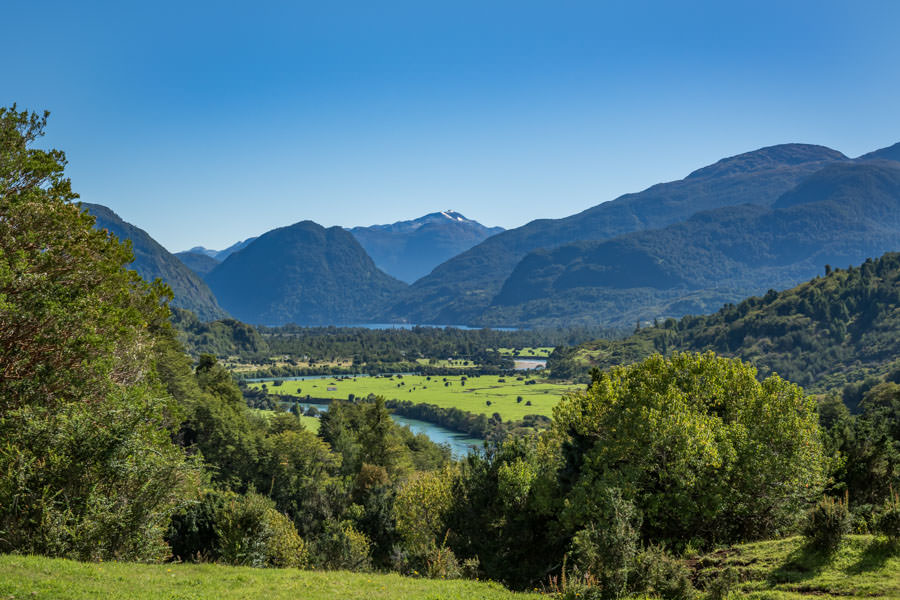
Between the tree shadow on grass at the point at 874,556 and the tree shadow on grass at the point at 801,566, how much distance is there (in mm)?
724

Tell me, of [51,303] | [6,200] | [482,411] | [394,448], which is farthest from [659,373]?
[482,411]

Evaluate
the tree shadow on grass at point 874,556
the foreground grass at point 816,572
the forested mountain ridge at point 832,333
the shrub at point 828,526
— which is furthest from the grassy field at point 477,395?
the tree shadow on grass at point 874,556

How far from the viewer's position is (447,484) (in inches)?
1571

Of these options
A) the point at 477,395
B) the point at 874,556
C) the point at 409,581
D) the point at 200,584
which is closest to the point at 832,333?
the point at 477,395

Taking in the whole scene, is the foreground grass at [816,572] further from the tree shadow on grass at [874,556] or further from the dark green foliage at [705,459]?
the dark green foliage at [705,459]

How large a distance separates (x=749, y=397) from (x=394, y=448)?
136ft

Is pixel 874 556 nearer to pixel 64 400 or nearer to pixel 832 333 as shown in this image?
pixel 64 400

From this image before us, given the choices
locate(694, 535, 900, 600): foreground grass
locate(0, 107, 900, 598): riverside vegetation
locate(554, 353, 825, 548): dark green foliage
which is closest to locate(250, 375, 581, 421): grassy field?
locate(0, 107, 900, 598): riverside vegetation

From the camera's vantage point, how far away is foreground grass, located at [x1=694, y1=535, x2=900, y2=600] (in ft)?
49.2

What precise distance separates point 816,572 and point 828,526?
1.36 meters

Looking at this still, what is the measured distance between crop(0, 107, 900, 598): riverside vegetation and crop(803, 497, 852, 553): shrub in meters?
0.15

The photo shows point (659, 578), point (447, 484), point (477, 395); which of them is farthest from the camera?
point (477, 395)

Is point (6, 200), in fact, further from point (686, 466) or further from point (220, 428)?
point (220, 428)

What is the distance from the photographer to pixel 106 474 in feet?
64.4
